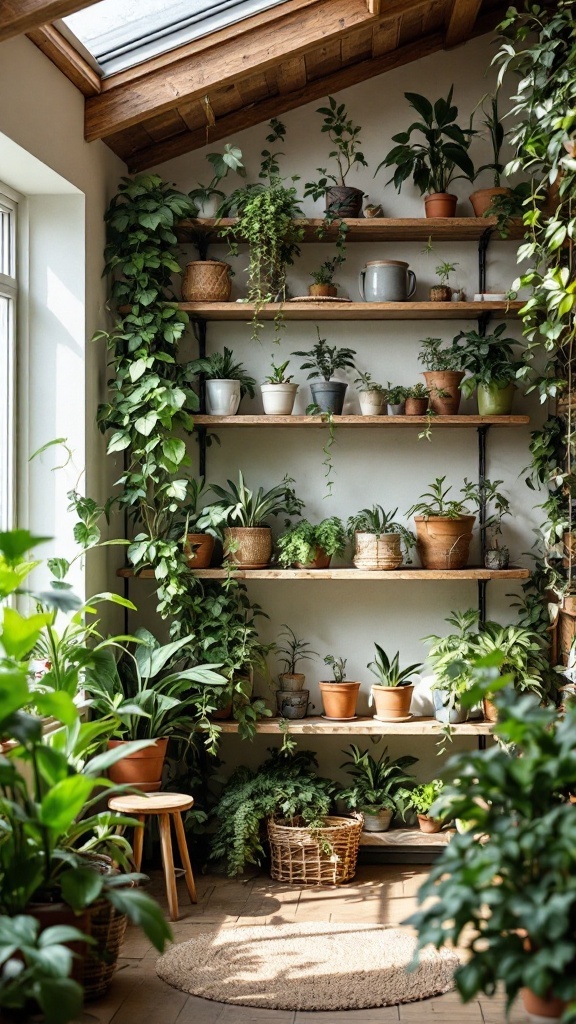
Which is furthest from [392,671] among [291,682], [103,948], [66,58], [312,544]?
[66,58]

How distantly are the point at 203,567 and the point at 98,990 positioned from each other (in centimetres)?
186

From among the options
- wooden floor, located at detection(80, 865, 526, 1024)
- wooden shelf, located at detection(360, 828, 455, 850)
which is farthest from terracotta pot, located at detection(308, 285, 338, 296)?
wooden floor, located at detection(80, 865, 526, 1024)

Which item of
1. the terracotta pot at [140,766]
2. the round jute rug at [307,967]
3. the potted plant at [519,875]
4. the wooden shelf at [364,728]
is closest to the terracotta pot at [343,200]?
the wooden shelf at [364,728]

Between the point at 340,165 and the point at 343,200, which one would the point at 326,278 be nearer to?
the point at 343,200

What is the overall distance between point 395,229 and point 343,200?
266 millimetres

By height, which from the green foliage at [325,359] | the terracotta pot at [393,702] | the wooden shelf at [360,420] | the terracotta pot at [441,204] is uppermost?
the terracotta pot at [441,204]

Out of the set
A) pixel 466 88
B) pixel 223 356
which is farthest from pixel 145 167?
pixel 466 88

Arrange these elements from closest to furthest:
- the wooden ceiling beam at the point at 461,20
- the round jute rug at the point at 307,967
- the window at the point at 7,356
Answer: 1. the round jute rug at the point at 307,967
2. the window at the point at 7,356
3. the wooden ceiling beam at the point at 461,20

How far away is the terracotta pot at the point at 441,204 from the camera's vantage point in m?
4.59

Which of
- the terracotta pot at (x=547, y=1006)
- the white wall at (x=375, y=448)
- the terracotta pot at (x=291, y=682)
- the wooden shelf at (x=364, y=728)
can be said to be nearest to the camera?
the terracotta pot at (x=547, y=1006)

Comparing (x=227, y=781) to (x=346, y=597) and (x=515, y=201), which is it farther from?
(x=515, y=201)

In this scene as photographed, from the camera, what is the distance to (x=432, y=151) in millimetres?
4602

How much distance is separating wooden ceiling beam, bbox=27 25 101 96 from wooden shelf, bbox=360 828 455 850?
3.34 meters

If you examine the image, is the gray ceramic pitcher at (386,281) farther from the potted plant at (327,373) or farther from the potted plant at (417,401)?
the potted plant at (417,401)
